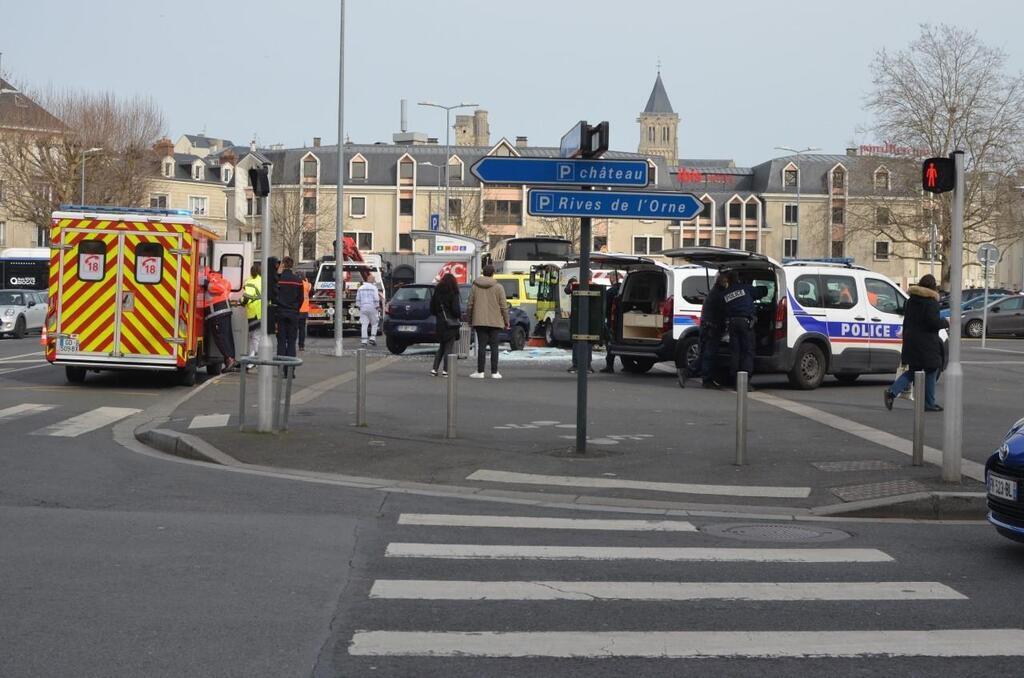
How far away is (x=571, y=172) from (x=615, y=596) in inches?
231

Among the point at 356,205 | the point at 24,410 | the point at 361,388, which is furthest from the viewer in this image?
the point at 356,205

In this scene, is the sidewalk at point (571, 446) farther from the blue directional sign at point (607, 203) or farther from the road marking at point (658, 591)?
the road marking at point (658, 591)

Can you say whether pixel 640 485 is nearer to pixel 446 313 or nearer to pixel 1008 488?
pixel 1008 488

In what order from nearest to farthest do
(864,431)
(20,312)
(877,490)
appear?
(877,490) → (864,431) → (20,312)

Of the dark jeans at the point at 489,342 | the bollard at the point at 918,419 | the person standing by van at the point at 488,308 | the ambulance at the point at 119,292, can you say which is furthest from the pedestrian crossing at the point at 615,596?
the dark jeans at the point at 489,342

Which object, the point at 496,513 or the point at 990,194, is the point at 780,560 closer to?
the point at 496,513

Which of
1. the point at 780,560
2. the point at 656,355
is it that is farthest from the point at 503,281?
the point at 780,560

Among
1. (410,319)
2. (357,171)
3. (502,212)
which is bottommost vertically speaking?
(410,319)

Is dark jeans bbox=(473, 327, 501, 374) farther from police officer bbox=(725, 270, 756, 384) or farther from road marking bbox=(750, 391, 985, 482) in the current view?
road marking bbox=(750, 391, 985, 482)

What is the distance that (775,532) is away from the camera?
9.16m

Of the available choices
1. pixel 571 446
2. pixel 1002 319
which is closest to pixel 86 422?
pixel 571 446

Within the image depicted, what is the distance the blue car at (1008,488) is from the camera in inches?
306

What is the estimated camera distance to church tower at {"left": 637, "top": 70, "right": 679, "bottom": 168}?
192375mm

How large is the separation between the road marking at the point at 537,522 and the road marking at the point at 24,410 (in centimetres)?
823
